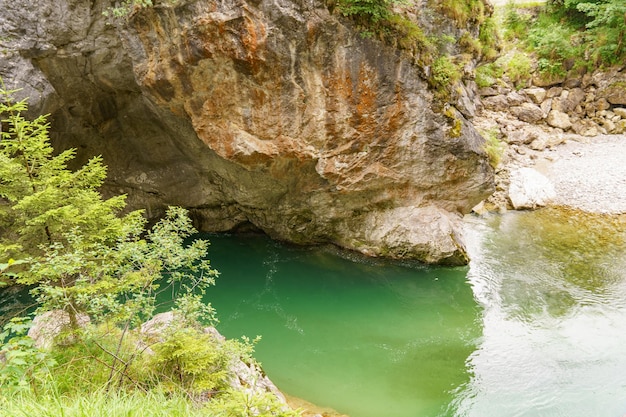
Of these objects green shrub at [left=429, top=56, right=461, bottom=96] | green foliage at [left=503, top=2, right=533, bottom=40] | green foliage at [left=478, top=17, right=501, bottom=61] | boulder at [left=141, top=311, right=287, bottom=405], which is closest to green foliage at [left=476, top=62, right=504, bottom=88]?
green foliage at [left=503, top=2, right=533, bottom=40]

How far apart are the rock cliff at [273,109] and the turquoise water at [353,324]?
100cm

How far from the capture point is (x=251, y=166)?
11000 millimetres

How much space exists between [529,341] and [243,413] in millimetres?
7451

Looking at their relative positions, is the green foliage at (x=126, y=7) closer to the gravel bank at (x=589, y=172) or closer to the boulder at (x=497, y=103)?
the gravel bank at (x=589, y=172)

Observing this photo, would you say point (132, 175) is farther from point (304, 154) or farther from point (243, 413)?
point (243, 413)

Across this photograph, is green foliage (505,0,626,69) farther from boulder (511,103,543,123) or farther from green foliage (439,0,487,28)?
green foliage (439,0,487,28)

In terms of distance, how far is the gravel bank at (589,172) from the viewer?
1566 centimetres

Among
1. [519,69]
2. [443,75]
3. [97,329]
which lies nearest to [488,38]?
[443,75]

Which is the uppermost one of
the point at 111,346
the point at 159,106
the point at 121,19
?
the point at 121,19

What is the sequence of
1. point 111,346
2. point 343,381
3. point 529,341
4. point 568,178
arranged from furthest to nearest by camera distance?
point 568,178
point 529,341
point 343,381
point 111,346

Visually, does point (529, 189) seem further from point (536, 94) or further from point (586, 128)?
point (536, 94)

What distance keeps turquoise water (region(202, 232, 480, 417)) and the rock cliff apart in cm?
100

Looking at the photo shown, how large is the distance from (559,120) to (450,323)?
15.9 metres

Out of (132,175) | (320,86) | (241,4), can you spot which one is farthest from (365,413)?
(132,175)
